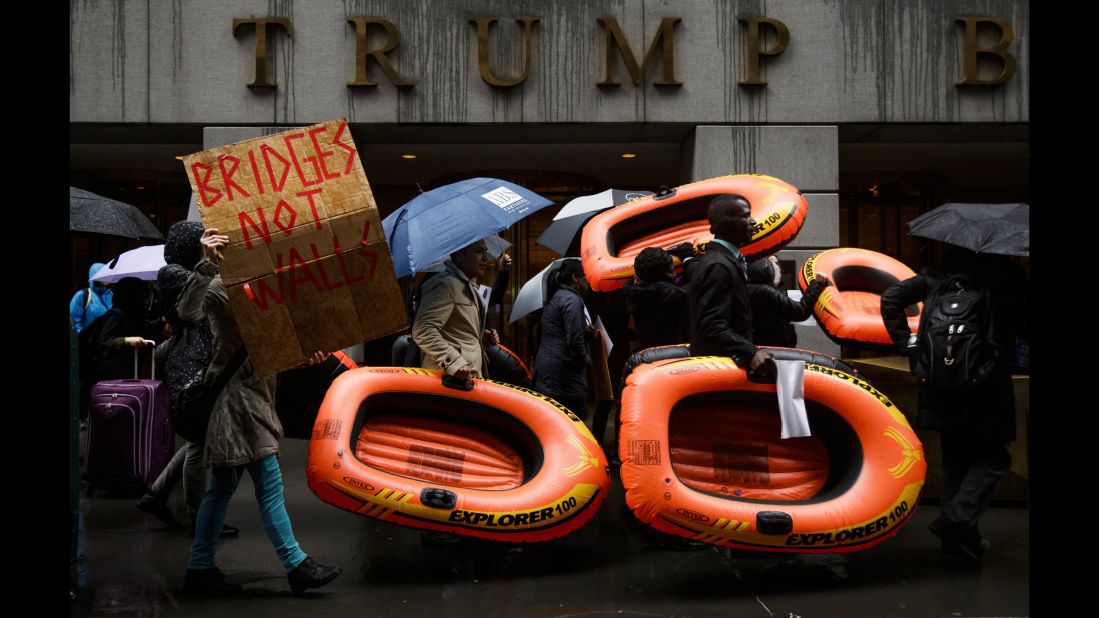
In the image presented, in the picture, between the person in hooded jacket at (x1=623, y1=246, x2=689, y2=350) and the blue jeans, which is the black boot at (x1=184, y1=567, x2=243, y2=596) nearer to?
the blue jeans

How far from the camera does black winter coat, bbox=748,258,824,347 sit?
18.7 feet

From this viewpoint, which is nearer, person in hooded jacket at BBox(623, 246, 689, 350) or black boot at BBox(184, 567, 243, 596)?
black boot at BBox(184, 567, 243, 596)

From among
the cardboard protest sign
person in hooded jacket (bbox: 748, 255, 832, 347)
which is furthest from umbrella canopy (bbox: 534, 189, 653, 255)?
the cardboard protest sign

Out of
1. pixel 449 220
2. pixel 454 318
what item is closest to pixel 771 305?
pixel 454 318

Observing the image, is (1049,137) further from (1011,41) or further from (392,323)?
(1011,41)

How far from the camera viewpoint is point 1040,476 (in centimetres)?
238

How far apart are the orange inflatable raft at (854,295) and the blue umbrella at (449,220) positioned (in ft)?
8.87

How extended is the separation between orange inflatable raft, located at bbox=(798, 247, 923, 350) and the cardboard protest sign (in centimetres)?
377

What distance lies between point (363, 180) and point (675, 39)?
693cm

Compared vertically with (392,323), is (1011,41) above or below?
above

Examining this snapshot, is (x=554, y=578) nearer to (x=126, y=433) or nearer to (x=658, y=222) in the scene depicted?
(x=658, y=222)

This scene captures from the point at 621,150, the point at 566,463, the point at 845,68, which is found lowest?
the point at 566,463

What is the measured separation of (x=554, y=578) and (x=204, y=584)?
182 cm

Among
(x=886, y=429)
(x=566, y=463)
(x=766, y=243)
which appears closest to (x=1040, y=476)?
(x=886, y=429)
